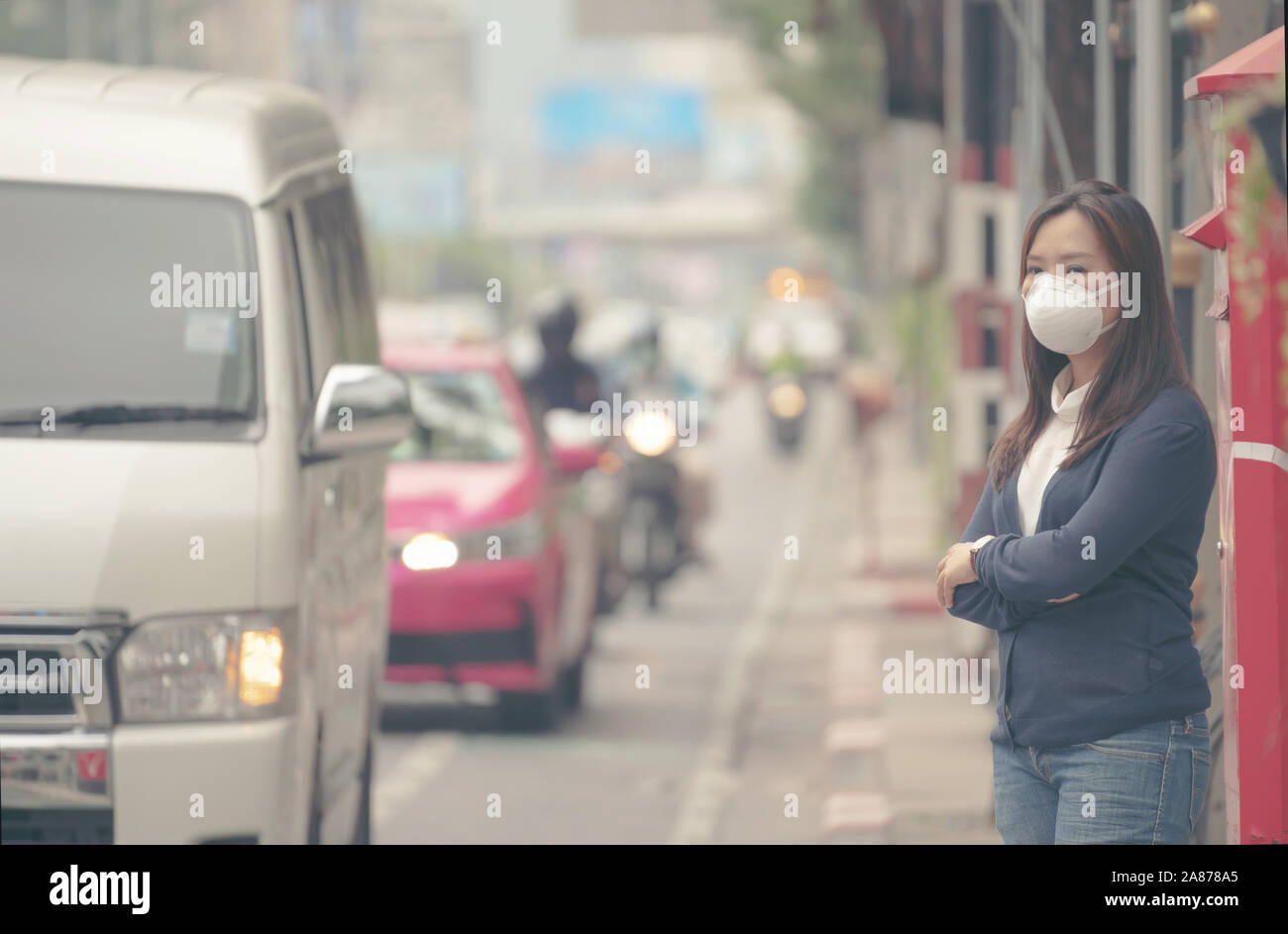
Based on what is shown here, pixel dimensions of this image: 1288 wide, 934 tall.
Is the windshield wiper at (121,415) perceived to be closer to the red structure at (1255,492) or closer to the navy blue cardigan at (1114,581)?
the navy blue cardigan at (1114,581)

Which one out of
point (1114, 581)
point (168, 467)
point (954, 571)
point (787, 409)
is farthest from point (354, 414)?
point (787, 409)

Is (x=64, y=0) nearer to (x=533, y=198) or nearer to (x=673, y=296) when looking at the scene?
(x=533, y=198)

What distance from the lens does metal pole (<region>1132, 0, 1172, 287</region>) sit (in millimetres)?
5191

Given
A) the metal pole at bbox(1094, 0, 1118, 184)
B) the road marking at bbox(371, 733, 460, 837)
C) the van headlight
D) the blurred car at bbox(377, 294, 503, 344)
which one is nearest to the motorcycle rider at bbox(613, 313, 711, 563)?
the blurred car at bbox(377, 294, 503, 344)

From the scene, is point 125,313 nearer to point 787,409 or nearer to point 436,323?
point 436,323

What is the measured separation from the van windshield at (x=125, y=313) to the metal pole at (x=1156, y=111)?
2187mm

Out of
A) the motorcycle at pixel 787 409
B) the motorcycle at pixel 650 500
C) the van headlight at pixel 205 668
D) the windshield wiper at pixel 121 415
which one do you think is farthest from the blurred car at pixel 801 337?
the van headlight at pixel 205 668

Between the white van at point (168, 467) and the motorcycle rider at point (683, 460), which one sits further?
the motorcycle rider at point (683, 460)

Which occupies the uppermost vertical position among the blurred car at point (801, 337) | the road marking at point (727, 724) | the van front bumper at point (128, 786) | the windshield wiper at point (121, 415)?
the blurred car at point (801, 337)

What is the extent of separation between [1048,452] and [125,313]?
228 cm

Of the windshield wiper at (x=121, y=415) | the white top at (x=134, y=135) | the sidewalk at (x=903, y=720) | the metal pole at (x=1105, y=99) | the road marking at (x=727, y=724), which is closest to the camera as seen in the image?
the windshield wiper at (x=121, y=415)

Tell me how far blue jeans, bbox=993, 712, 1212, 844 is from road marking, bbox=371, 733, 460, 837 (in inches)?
187

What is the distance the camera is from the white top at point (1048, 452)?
375 cm

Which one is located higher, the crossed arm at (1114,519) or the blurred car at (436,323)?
the blurred car at (436,323)
